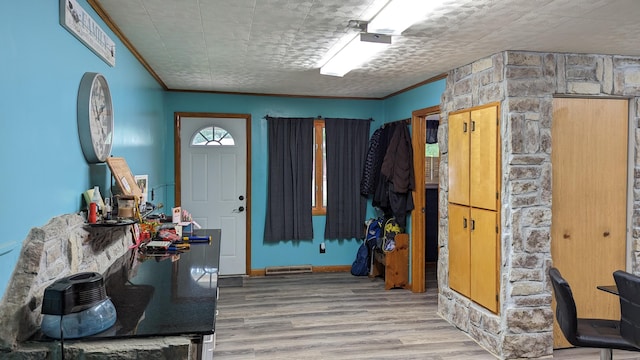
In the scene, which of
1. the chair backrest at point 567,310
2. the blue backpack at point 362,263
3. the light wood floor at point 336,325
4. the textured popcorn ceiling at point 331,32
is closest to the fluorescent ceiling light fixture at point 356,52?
the textured popcorn ceiling at point 331,32

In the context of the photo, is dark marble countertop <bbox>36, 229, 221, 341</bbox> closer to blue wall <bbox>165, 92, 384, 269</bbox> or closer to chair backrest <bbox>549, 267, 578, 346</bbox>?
chair backrest <bbox>549, 267, 578, 346</bbox>

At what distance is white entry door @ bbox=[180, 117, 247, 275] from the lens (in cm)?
538

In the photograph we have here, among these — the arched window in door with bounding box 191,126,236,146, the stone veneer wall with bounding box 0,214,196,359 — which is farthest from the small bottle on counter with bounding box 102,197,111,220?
the arched window in door with bounding box 191,126,236,146

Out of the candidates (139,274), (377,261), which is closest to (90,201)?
(139,274)

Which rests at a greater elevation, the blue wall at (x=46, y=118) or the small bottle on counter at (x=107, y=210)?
the blue wall at (x=46, y=118)

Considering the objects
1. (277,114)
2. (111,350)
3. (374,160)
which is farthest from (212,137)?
(111,350)

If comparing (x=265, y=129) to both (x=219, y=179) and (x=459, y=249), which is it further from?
(x=459, y=249)

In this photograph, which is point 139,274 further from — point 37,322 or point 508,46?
point 508,46

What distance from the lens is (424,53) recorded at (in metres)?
3.33

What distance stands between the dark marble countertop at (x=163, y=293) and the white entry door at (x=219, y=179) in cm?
266

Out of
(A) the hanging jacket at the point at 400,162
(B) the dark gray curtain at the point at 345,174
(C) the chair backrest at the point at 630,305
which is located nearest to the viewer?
(C) the chair backrest at the point at 630,305

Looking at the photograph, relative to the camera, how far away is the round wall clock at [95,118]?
2.07 meters

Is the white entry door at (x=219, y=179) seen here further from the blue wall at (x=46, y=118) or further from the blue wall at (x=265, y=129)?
the blue wall at (x=46, y=118)

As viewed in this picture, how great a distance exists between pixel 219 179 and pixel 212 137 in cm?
55
